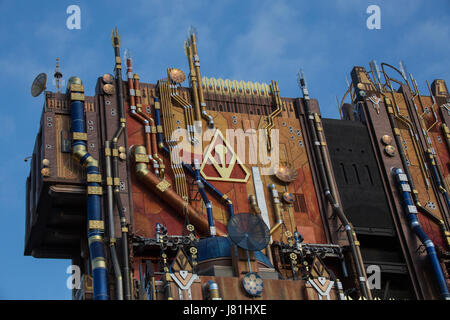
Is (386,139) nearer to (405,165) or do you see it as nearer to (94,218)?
(405,165)

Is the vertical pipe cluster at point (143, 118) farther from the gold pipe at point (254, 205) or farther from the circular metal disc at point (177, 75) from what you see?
the gold pipe at point (254, 205)

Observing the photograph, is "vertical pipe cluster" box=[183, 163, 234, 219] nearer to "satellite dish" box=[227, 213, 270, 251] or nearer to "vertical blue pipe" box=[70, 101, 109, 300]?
"vertical blue pipe" box=[70, 101, 109, 300]

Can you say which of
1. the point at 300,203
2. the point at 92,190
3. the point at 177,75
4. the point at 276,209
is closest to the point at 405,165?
the point at 300,203

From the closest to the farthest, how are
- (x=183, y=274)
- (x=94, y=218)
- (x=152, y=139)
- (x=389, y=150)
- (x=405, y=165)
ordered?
(x=183, y=274) → (x=94, y=218) → (x=152, y=139) → (x=405, y=165) → (x=389, y=150)

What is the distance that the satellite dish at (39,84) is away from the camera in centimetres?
4138

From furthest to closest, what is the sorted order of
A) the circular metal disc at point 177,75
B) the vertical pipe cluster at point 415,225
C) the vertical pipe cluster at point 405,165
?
the circular metal disc at point 177,75 → the vertical pipe cluster at point 405,165 → the vertical pipe cluster at point 415,225

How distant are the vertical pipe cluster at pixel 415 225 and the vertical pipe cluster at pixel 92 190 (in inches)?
622

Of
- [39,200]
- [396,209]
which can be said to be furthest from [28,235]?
[396,209]

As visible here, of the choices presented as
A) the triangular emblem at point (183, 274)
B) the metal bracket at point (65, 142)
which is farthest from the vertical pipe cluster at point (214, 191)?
the triangular emblem at point (183, 274)

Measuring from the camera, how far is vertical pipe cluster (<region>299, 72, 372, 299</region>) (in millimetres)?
38500

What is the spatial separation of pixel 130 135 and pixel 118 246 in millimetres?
6831

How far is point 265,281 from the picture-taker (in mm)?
32312

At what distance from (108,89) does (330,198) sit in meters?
12.4

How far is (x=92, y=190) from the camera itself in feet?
123
